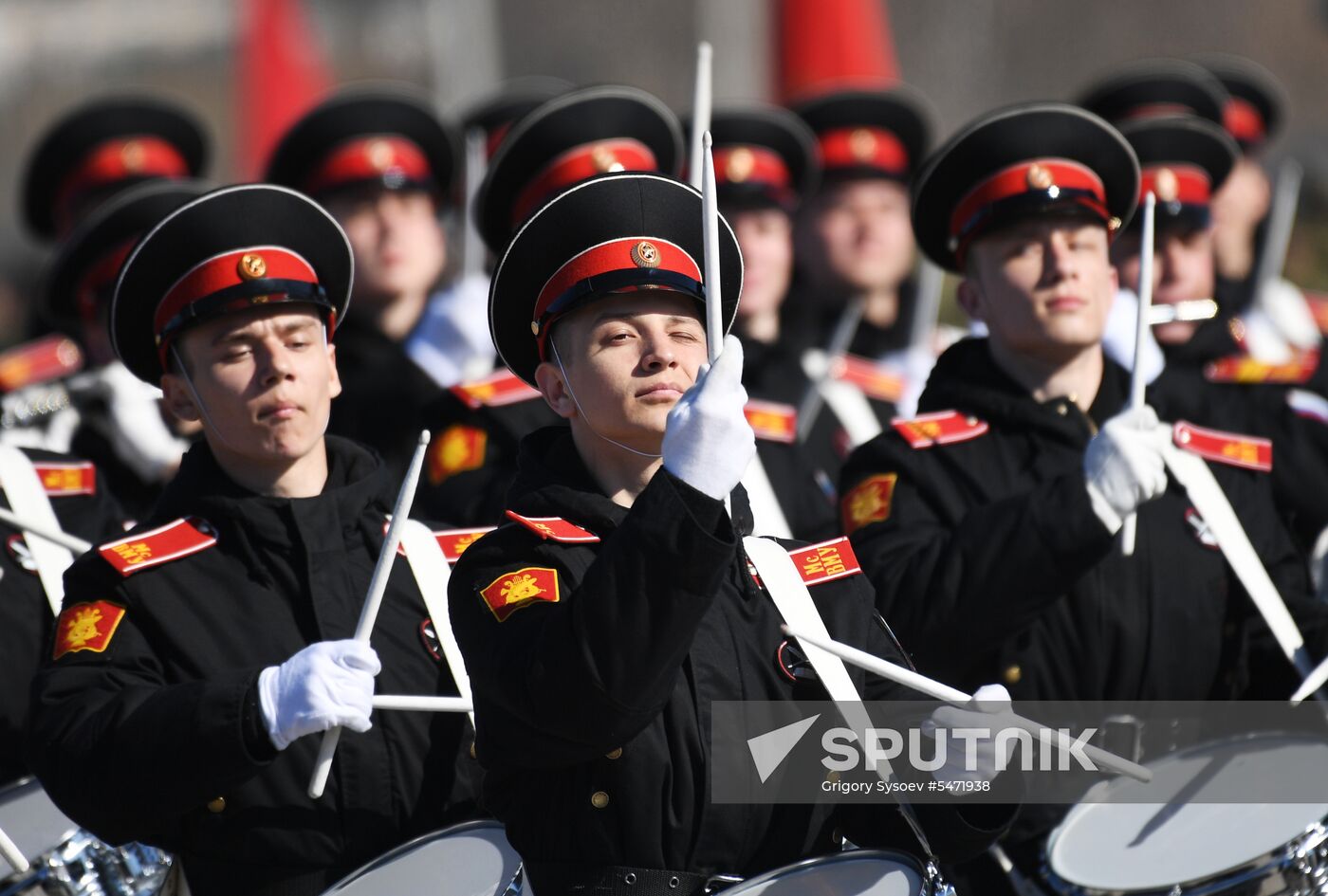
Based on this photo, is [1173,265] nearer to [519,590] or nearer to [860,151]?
[860,151]

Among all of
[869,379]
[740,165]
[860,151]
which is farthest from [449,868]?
[860,151]

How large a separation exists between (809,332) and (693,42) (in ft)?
39.0

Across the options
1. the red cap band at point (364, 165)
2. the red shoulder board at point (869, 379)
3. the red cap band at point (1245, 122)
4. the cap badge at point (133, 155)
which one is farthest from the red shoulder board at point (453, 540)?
the red cap band at point (1245, 122)

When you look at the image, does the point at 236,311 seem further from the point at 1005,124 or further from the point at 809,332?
the point at 809,332

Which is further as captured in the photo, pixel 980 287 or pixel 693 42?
pixel 693 42

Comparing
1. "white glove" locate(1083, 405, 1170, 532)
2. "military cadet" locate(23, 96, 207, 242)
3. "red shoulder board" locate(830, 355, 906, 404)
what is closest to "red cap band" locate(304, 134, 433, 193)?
"military cadet" locate(23, 96, 207, 242)

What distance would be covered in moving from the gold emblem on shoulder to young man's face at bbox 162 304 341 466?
1.04 m

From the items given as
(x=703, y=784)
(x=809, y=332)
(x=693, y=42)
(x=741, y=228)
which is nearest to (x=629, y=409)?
(x=703, y=784)

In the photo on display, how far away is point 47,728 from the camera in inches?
168

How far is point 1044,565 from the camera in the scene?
4.71 m

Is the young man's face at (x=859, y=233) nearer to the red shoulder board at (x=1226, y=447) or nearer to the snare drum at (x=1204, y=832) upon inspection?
the red shoulder board at (x=1226, y=447)

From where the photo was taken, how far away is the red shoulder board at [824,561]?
4.09 meters

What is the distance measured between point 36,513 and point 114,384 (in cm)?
215

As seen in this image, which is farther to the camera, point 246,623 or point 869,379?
point 869,379
